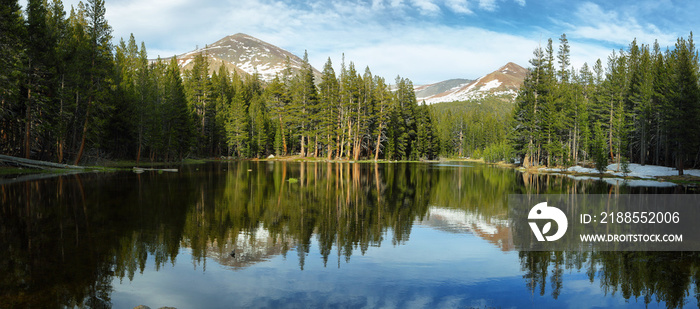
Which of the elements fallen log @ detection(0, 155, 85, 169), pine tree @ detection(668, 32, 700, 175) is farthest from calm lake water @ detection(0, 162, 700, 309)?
pine tree @ detection(668, 32, 700, 175)

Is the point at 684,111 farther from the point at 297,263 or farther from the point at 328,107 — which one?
the point at 328,107

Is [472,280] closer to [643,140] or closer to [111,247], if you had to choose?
[111,247]

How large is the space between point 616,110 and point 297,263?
64.6 m

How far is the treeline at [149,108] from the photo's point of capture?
35688 millimetres

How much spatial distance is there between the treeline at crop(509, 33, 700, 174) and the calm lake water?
43.6 meters

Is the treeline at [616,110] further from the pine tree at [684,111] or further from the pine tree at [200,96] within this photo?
the pine tree at [200,96]

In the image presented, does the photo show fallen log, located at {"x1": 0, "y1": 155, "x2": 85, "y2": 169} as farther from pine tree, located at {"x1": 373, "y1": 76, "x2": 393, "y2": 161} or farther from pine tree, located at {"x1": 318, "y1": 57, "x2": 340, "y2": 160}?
pine tree, located at {"x1": 373, "y1": 76, "x2": 393, "y2": 161}

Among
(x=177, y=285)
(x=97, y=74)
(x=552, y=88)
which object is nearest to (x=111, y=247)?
(x=177, y=285)

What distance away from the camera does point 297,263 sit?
989 centimetres

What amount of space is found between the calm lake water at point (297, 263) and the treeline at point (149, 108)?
2368 cm

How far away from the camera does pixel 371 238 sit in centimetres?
1279

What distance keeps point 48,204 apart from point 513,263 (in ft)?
61.1

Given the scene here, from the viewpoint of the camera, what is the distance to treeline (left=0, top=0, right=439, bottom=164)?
35688 mm

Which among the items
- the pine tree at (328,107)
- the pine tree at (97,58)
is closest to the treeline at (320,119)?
the pine tree at (328,107)
